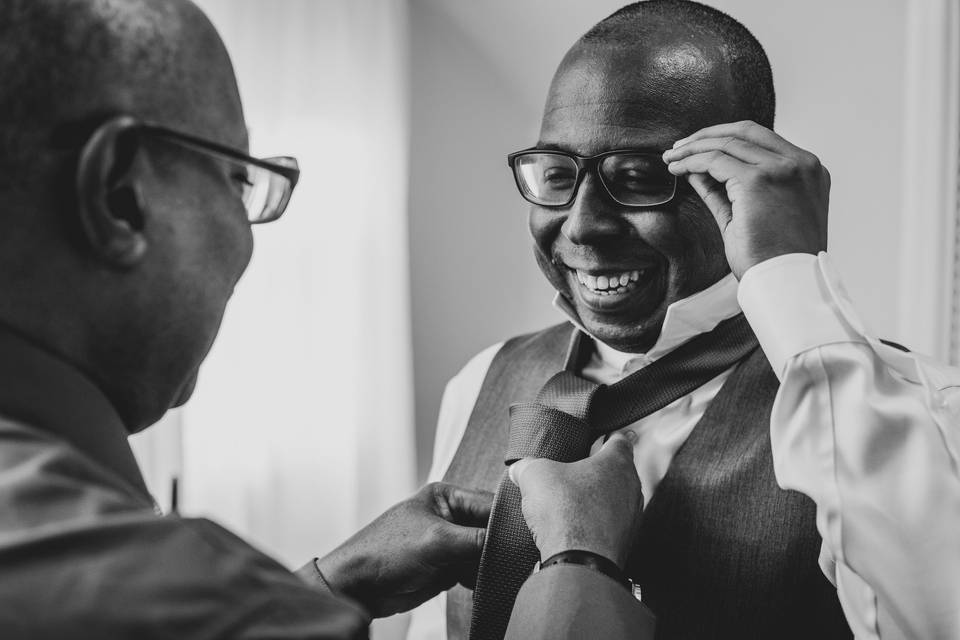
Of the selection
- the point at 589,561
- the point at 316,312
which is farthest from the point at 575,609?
the point at 316,312

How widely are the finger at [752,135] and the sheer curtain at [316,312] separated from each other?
1.70 m

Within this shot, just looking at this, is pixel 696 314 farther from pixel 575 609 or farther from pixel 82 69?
pixel 82 69

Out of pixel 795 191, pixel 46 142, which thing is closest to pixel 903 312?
pixel 795 191

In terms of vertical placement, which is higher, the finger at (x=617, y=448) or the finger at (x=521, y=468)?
the finger at (x=617, y=448)

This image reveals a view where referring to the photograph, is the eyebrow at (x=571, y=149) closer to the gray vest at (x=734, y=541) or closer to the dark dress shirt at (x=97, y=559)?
the gray vest at (x=734, y=541)

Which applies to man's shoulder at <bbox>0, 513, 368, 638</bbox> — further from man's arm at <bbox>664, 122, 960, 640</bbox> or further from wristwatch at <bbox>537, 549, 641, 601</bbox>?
man's arm at <bbox>664, 122, 960, 640</bbox>

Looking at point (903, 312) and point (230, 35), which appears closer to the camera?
point (903, 312)

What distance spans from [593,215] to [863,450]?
53cm

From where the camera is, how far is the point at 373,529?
1426 millimetres

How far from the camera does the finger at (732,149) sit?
1293mm

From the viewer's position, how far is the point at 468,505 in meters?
1.44

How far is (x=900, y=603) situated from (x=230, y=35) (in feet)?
7.57

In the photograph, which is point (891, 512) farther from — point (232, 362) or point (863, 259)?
point (232, 362)

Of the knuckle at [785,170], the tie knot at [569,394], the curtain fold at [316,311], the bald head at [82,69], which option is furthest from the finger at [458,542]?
the curtain fold at [316,311]
